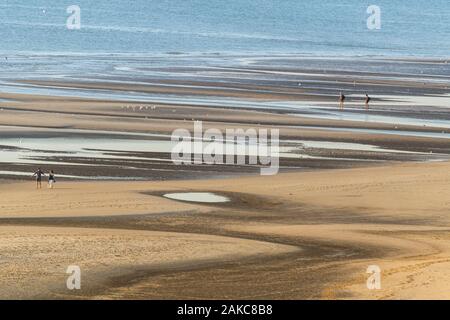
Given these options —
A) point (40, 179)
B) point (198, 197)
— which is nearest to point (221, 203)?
point (198, 197)

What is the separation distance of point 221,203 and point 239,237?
456cm

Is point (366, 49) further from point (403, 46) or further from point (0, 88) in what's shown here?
point (0, 88)

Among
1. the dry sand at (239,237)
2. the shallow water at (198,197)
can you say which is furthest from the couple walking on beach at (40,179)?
the shallow water at (198,197)

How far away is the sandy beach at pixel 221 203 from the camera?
69.2ft

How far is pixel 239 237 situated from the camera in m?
25.1

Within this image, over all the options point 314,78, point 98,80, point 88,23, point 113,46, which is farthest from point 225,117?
point 88,23

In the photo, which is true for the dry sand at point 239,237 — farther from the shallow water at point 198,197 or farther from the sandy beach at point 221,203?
the shallow water at point 198,197

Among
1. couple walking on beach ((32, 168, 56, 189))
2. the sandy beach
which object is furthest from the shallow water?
couple walking on beach ((32, 168, 56, 189))

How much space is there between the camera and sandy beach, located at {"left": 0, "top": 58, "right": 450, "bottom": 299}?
21078 millimetres

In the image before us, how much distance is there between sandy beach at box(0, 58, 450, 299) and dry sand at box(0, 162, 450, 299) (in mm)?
44

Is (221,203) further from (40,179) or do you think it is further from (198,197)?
(40,179)

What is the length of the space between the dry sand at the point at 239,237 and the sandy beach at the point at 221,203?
0.15ft
